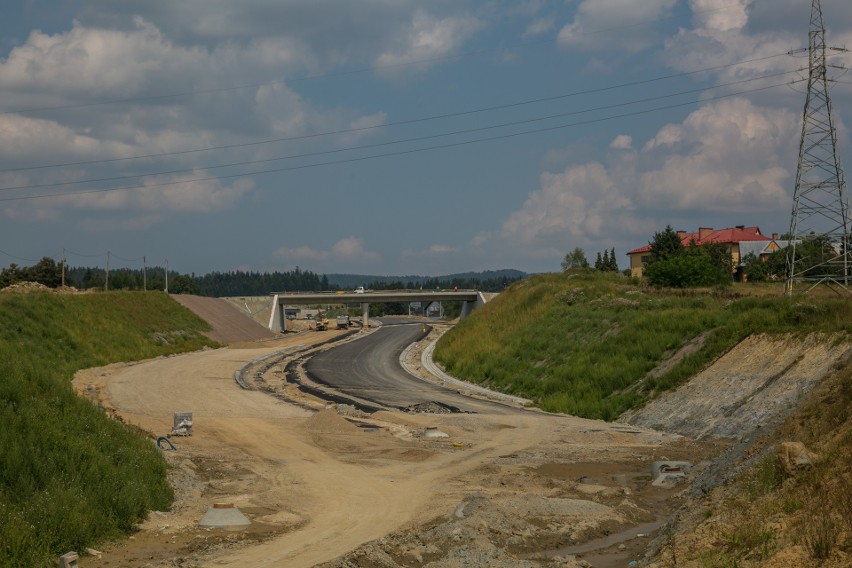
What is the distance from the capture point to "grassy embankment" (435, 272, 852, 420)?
122ft

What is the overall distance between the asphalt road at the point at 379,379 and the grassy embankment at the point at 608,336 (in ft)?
11.5

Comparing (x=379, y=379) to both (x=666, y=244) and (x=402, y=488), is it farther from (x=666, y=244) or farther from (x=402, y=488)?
(x=666, y=244)

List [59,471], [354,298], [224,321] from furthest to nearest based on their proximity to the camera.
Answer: [354,298] < [224,321] < [59,471]

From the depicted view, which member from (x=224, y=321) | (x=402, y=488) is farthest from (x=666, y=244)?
(x=402, y=488)

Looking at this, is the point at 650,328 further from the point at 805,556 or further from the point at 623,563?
the point at 805,556

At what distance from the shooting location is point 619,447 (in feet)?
95.1

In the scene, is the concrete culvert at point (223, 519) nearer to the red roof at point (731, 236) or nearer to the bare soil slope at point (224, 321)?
the bare soil slope at point (224, 321)

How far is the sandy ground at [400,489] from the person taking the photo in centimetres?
1570

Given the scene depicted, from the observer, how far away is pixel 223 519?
58.2ft

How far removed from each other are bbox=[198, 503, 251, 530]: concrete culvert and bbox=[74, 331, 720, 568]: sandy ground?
243mm

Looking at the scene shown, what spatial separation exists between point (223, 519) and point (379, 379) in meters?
37.4

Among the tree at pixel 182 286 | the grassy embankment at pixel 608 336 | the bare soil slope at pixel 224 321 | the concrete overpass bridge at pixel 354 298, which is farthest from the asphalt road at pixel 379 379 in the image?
the tree at pixel 182 286

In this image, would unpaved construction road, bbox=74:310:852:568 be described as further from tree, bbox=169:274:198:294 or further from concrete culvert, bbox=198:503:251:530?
tree, bbox=169:274:198:294

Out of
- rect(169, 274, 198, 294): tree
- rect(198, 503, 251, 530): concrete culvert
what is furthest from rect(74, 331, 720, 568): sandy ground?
rect(169, 274, 198, 294): tree
